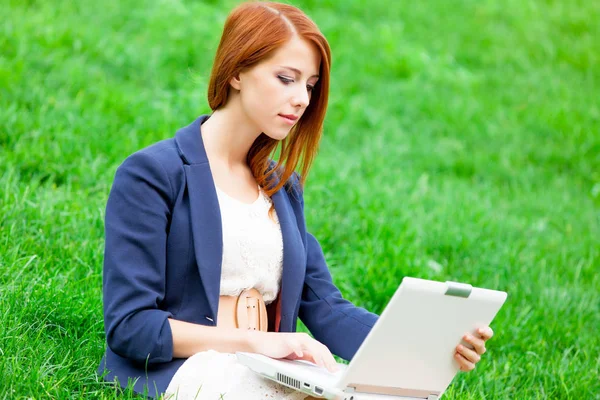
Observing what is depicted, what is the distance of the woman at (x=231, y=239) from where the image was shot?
8.41ft

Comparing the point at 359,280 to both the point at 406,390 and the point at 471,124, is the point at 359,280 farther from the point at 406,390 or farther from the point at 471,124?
the point at 471,124

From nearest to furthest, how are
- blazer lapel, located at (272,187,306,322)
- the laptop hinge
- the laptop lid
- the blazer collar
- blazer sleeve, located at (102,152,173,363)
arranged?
the laptop lid → the laptop hinge → blazer sleeve, located at (102,152,173,363) → the blazer collar → blazer lapel, located at (272,187,306,322)

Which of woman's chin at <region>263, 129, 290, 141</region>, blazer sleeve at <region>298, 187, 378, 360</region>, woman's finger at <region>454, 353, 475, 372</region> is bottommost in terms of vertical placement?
blazer sleeve at <region>298, 187, 378, 360</region>

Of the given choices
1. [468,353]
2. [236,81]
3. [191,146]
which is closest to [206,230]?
[191,146]

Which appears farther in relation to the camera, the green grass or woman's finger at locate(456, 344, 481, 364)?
the green grass

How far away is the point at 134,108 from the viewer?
19.6 ft

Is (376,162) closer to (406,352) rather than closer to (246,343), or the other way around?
(246,343)

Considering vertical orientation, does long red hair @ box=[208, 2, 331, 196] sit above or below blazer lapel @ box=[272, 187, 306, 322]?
above

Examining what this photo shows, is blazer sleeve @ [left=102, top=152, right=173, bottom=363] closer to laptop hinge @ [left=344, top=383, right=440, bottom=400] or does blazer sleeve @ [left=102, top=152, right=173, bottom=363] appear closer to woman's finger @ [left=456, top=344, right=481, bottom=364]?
laptop hinge @ [left=344, top=383, right=440, bottom=400]

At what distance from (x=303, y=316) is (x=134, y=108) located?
3227mm

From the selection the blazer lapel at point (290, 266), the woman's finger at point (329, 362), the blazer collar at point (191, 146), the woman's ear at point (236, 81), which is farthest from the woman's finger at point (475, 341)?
the woman's ear at point (236, 81)

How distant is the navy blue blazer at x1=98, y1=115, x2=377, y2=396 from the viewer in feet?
8.41

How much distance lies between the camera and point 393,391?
101 inches

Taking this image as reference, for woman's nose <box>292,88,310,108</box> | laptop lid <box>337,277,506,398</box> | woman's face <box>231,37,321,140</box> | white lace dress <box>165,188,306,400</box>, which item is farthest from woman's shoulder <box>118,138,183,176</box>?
laptop lid <box>337,277,506,398</box>
